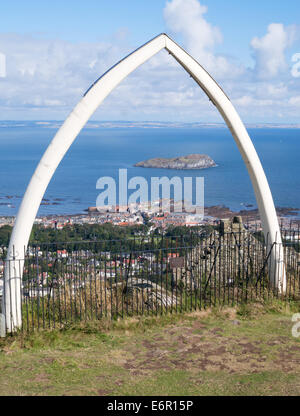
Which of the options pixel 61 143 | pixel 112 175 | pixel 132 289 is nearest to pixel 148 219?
pixel 132 289

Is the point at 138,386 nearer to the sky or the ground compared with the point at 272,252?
nearer to the ground

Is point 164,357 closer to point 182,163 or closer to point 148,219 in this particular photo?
point 148,219

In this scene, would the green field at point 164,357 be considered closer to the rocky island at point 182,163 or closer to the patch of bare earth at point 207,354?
the patch of bare earth at point 207,354

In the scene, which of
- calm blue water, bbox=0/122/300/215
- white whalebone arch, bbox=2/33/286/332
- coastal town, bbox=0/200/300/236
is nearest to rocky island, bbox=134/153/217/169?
calm blue water, bbox=0/122/300/215

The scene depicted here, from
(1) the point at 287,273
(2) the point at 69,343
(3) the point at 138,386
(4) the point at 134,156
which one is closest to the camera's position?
(3) the point at 138,386

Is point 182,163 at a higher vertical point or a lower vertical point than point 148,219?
higher
